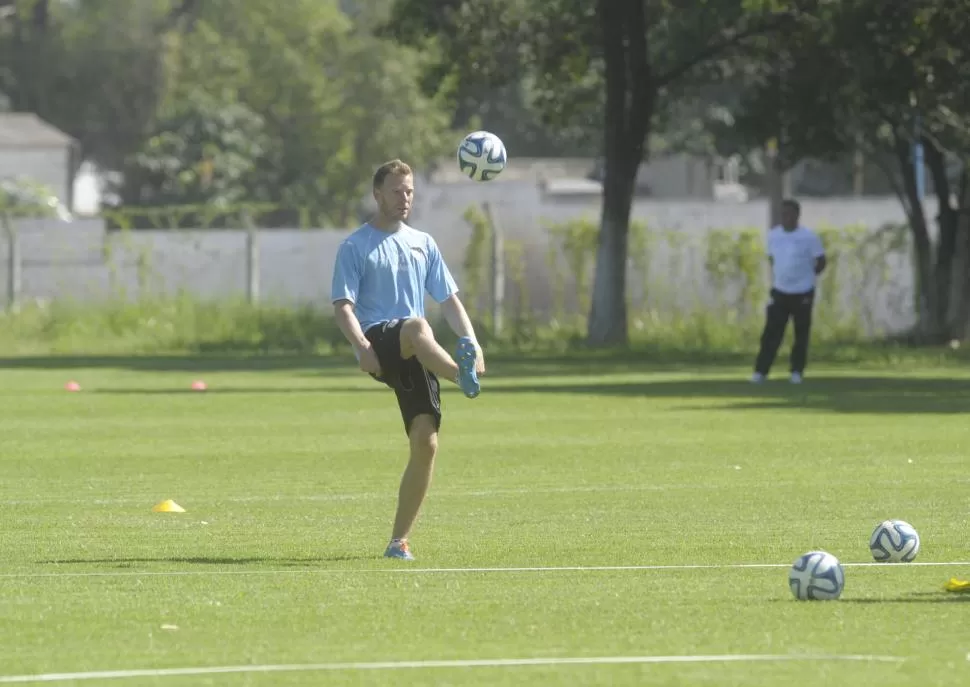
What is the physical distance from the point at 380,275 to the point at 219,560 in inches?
65.7

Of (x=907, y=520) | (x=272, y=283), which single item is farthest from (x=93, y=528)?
(x=272, y=283)

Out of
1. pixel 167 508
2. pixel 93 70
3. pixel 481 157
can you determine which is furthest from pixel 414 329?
pixel 93 70

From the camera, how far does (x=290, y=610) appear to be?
9.53 metres

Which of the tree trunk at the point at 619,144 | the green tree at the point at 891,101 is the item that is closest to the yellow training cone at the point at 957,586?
the green tree at the point at 891,101

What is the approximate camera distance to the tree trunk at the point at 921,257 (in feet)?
125

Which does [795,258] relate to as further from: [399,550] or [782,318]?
[399,550]

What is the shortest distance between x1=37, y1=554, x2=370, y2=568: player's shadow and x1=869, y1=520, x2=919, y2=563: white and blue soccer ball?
8.35ft

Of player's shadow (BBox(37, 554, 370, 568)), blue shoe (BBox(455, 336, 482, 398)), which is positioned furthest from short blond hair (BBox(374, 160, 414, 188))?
player's shadow (BBox(37, 554, 370, 568))

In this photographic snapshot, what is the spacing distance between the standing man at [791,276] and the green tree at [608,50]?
9683 millimetres

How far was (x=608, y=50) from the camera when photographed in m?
37.0

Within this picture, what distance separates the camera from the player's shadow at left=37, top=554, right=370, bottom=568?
11320mm

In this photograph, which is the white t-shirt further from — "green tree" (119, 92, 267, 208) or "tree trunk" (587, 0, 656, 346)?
"green tree" (119, 92, 267, 208)

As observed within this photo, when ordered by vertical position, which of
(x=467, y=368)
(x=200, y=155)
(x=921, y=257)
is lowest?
(x=921, y=257)

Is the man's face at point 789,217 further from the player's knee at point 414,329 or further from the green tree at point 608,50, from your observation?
the player's knee at point 414,329
